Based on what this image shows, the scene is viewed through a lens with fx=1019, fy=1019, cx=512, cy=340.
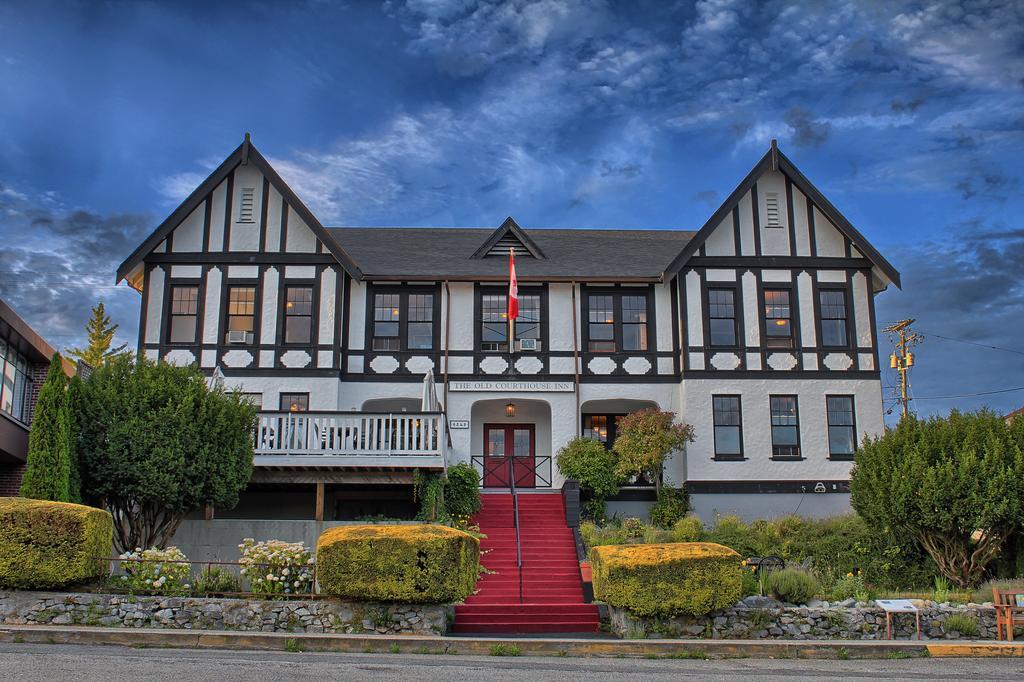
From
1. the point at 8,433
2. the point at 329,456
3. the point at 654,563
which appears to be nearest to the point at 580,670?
the point at 654,563

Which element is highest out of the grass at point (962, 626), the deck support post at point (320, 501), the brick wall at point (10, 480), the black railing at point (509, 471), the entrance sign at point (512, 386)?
the entrance sign at point (512, 386)

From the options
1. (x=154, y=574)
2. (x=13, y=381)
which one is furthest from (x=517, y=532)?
(x=13, y=381)

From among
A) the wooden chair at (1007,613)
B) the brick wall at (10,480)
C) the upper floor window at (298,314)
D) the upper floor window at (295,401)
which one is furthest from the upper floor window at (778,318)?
the brick wall at (10,480)

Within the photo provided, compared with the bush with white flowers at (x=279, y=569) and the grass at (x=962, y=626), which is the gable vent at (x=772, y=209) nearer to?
the grass at (x=962, y=626)

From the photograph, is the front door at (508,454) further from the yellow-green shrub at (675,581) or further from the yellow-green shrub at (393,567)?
the yellow-green shrub at (393,567)

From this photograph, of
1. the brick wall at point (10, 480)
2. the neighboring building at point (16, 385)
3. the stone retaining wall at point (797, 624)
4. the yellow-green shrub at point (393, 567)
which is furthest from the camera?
the brick wall at point (10, 480)

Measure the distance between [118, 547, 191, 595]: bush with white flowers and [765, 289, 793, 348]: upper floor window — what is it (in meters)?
17.1

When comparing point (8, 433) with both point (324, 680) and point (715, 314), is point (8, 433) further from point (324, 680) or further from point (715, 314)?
point (715, 314)

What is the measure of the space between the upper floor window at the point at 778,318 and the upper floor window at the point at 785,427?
5.15ft

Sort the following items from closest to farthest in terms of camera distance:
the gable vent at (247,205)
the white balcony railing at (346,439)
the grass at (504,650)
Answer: the grass at (504,650) < the white balcony railing at (346,439) < the gable vent at (247,205)

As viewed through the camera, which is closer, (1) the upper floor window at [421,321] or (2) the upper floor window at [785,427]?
(2) the upper floor window at [785,427]

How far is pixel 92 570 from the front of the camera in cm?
1645

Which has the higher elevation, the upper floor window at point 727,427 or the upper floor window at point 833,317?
the upper floor window at point 833,317

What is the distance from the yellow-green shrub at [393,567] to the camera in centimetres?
1578
